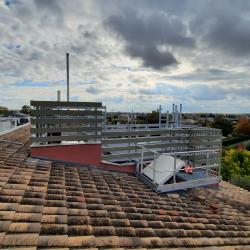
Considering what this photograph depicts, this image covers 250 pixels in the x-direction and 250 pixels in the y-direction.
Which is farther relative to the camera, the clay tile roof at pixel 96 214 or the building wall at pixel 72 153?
the building wall at pixel 72 153

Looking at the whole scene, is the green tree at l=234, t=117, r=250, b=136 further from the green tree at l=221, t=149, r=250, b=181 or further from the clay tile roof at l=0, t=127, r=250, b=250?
the clay tile roof at l=0, t=127, r=250, b=250

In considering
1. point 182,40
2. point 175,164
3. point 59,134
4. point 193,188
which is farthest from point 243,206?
point 182,40

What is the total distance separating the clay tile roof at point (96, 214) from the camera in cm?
321

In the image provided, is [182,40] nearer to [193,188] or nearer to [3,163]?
[193,188]

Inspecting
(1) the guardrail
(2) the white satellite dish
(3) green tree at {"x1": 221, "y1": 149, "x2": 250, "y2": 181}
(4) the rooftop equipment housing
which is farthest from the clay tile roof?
(3) green tree at {"x1": 221, "y1": 149, "x2": 250, "y2": 181}

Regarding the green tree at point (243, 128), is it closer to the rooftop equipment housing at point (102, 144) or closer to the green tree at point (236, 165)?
the green tree at point (236, 165)

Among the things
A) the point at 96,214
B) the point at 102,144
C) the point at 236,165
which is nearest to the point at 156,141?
the point at 102,144

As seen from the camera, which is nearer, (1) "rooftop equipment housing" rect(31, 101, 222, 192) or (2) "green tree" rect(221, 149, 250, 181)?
(1) "rooftop equipment housing" rect(31, 101, 222, 192)

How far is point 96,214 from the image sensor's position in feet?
13.8

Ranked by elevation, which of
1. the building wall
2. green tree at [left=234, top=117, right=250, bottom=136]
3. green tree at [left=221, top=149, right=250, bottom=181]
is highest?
the building wall

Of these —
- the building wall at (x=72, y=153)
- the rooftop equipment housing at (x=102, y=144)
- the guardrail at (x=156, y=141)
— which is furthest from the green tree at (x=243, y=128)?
the building wall at (x=72, y=153)

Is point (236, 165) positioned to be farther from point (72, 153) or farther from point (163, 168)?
point (72, 153)

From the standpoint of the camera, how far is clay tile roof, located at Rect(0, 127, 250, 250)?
10.5 feet

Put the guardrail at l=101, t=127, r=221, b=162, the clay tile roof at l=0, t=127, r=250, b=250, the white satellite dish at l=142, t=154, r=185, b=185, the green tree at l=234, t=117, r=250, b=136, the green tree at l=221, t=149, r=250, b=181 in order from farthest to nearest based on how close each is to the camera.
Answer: the green tree at l=234, t=117, r=250, b=136
the green tree at l=221, t=149, r=250, b=181
the guardrail at l=101, t=127, r=221, b=162
the white satellite dish at l=142, t=154, r=185, b=185
the clay tile roof at l=0, t=127, r=250, b=250
